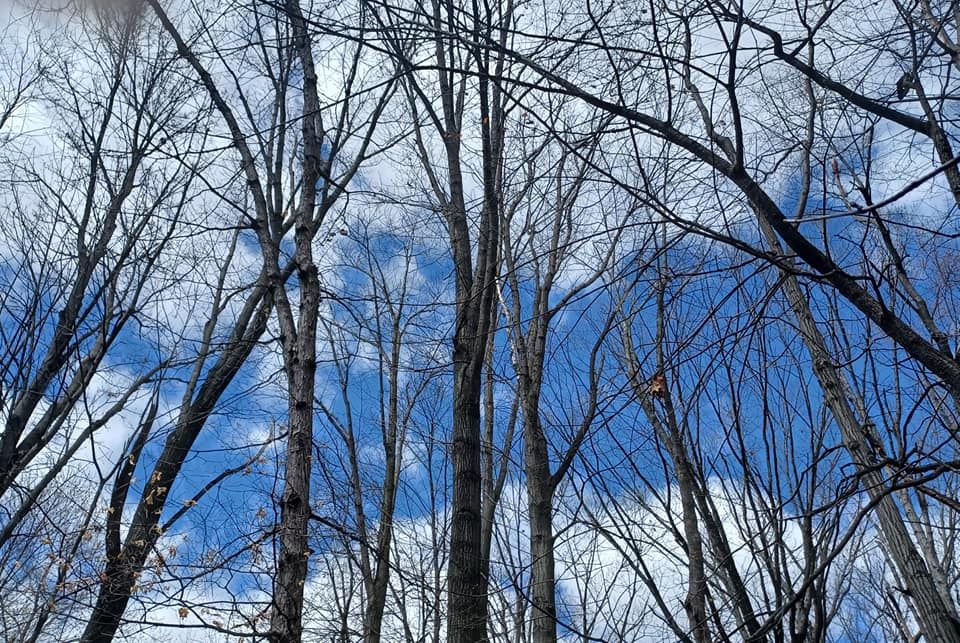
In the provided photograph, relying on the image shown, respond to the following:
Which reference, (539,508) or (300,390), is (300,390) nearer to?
(300,390)

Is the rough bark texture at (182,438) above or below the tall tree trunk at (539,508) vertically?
above

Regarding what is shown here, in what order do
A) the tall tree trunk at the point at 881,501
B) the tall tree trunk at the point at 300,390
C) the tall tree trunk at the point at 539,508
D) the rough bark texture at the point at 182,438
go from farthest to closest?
→ the rough bark texture at the point at 182,438
the tall tree trunk at the point at 539,508
the tall tree trunk at the point at 300,390
the tall tree trunk at the point at 881,501

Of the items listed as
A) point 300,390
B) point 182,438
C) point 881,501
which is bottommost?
point 881,501

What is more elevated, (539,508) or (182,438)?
(182,438)

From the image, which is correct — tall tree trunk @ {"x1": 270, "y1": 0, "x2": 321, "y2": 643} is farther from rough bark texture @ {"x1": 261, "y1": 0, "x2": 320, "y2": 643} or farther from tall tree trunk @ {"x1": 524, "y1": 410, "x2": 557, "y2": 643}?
tall tree trunk @ {"x1": 524, "y1": 410, "x2": 557, "y2": 643}

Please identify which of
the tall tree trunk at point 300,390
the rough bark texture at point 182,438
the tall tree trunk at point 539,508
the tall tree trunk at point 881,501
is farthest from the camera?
the rough bark texture at point 182,438

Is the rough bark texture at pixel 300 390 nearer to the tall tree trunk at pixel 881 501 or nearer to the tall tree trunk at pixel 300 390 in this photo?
the tall tree trunk at pixel 300 390

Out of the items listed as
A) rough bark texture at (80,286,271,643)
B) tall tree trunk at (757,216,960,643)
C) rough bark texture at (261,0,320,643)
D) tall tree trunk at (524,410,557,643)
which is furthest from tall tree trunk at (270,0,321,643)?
tall tree trunk at (757,216,960,643)

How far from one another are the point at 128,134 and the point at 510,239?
4.87 meters

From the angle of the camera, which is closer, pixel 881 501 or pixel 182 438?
pixel 881 501

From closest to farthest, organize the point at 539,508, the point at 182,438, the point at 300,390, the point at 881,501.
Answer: the point at 881,501
the point at 300,390
the point at 539,508
the point at 182,438

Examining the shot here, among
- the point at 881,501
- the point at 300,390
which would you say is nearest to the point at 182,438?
the point at 300,390

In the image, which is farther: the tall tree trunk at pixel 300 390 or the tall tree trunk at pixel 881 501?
the tall tree trunk at pixel 300 390

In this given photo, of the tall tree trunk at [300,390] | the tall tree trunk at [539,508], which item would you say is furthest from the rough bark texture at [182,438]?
the tall tree trunk at [539,508]
